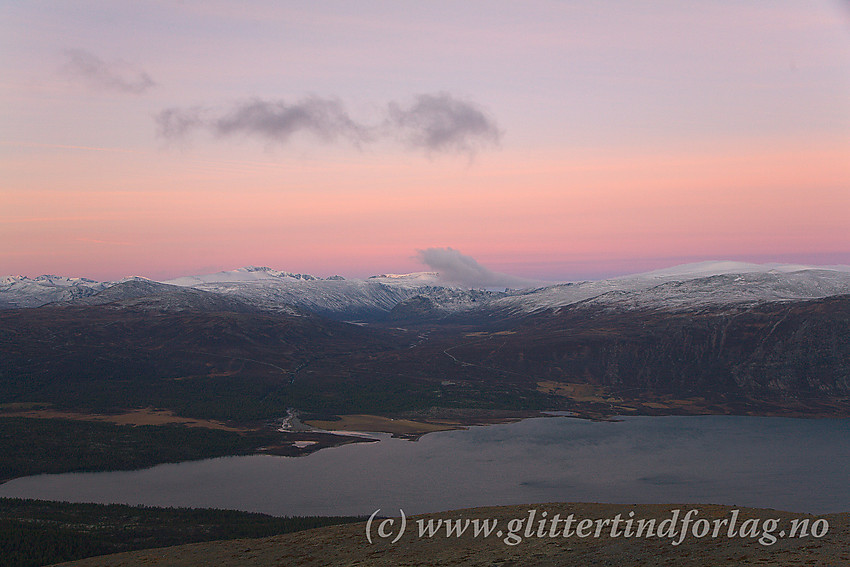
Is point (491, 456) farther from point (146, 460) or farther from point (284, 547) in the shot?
point (284, 547)

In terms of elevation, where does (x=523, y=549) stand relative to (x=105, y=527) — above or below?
above

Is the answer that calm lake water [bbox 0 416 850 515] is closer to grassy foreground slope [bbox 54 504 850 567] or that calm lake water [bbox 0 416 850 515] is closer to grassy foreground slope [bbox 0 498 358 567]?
grassy foreground slope [bbox 0 498 358 567]

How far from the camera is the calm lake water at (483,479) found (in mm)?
135500

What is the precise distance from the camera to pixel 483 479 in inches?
6053

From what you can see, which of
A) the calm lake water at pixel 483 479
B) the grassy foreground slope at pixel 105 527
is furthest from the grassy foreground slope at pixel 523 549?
the calm lake water at pixel 483 479

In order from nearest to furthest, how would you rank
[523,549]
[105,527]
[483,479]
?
[523,549] → [105,527] → [483,479]

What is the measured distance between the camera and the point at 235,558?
7775 cm

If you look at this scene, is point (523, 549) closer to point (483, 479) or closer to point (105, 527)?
point (105, 527)

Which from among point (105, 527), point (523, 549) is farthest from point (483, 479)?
point (523, 549)

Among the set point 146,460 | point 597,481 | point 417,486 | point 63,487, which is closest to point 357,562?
point 417,486

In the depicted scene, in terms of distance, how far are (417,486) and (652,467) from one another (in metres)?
63.4

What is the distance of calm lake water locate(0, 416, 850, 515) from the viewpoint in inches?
5335

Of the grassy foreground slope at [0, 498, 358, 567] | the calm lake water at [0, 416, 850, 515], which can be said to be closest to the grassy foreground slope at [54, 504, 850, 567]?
the grassy foreground slope at [0, 498, 358, 567]

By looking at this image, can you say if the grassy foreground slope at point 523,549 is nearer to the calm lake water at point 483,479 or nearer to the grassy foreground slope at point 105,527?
the grassy foreground slope at point 105,527
